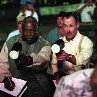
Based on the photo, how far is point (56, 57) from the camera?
469 centimetres

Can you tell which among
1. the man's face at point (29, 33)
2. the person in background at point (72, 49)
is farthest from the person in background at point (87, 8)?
the man's face at point (29, 33)

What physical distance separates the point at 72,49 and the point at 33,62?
59cm

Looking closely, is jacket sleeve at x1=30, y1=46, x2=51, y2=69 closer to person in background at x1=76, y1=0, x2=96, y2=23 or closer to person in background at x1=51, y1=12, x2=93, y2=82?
person in background at x1=51, y1=12, x2=93, y2=82

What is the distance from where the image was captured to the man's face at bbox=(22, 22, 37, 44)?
15.3 feet

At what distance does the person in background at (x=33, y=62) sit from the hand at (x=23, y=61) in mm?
60

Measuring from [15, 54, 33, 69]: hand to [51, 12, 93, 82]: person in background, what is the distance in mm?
416

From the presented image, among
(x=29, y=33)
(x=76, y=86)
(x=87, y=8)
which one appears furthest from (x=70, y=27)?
(x=87, y=8)

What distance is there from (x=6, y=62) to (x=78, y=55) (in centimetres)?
83

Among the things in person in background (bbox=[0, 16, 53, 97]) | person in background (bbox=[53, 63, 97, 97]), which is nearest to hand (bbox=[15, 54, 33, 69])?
person in background (bbox=[0, 16, 53, 97])

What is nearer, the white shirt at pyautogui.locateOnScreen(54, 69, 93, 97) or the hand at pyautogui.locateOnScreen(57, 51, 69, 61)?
the white shirt at pyautogui.locateOnScreen(54, 69, 93, 97)

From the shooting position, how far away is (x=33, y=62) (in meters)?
4.53

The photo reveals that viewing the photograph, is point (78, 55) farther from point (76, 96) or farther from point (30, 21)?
point (76, 96)

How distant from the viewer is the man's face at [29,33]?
4.68 meters

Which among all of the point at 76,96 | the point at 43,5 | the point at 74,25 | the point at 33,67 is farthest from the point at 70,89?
the point at 43,5
